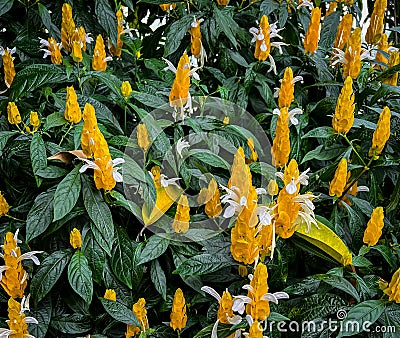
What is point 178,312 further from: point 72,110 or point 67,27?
point 67,27

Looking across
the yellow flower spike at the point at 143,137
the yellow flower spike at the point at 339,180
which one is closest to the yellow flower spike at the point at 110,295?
the yellow flower spike at the point at 143,137

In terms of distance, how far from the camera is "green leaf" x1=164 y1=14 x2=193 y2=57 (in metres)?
1.77

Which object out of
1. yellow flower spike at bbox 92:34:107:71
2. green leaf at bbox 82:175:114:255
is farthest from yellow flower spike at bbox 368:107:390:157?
yellow flower spike at bbox 92:34:107:71

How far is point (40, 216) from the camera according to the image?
1295 millimetres

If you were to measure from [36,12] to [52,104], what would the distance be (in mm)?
449

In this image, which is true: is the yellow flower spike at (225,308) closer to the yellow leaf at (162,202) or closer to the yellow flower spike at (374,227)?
the yellow leaf at (162,202)

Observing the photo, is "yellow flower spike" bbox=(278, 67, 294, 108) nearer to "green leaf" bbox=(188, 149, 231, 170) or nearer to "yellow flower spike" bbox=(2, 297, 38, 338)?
"green leaf" bbox=(188, 149, 231, 170)

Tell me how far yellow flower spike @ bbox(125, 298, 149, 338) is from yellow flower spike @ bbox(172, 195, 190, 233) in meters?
0.19

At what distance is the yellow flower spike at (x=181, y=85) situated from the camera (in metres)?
1.40

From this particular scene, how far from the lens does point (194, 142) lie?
149cm

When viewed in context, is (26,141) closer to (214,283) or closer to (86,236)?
(86,236)

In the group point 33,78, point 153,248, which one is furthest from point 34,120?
point 153,248

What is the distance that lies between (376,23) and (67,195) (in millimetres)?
1338

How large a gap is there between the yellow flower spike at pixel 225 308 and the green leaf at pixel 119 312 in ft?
0.63
